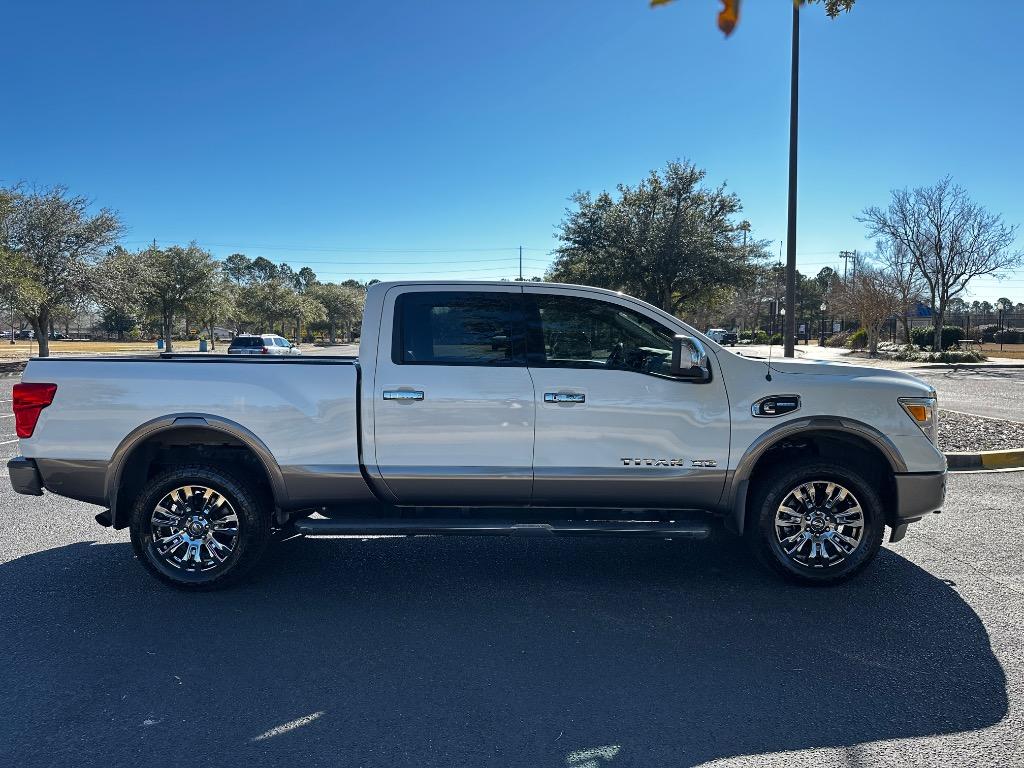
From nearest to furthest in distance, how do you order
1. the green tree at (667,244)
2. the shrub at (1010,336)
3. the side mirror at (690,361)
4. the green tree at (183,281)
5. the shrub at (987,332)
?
1. the side mirror at (690,361)
2. the green tree at (667,244)
3. the green tree at (183,281)
4. the shrub at (1010,336)
5. the shrub at (987,332)

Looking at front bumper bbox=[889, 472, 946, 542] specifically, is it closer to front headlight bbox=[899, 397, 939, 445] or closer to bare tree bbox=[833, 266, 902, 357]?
front headlight bbox=[899, 397, 939, 445]

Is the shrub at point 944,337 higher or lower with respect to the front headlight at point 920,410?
higher

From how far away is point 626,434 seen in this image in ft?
14.0

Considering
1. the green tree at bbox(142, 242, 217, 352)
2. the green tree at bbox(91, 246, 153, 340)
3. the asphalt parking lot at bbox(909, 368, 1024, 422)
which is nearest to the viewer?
the asphalt parking lot at bbox(909, 368, 1024, 422)

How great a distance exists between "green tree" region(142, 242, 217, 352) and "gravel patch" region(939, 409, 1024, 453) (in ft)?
144

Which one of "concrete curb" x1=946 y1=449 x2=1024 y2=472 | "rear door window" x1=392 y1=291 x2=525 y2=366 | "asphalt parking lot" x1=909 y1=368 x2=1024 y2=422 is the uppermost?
"rear door window" x1=392 y1=291 x2=525 y2=366

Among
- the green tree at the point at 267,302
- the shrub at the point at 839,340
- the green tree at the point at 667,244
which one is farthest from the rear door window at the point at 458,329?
the green tree at the point at 267,302

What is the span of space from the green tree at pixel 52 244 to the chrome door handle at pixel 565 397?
2914 centimetres

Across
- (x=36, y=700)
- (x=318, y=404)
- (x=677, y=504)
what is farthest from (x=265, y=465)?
(x=677, y=504)

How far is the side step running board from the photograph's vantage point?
4191mm

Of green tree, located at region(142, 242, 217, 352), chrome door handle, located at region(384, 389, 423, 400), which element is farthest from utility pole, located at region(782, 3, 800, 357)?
green tree, located at region(142, 242, 217, 352)

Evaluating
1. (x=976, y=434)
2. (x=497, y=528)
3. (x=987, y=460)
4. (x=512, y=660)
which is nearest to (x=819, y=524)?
(x=497, y=528)

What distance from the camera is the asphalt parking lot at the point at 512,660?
279 cm

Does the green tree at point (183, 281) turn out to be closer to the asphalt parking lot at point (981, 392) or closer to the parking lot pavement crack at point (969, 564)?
the asphalt parking lot at point (981, 392)
